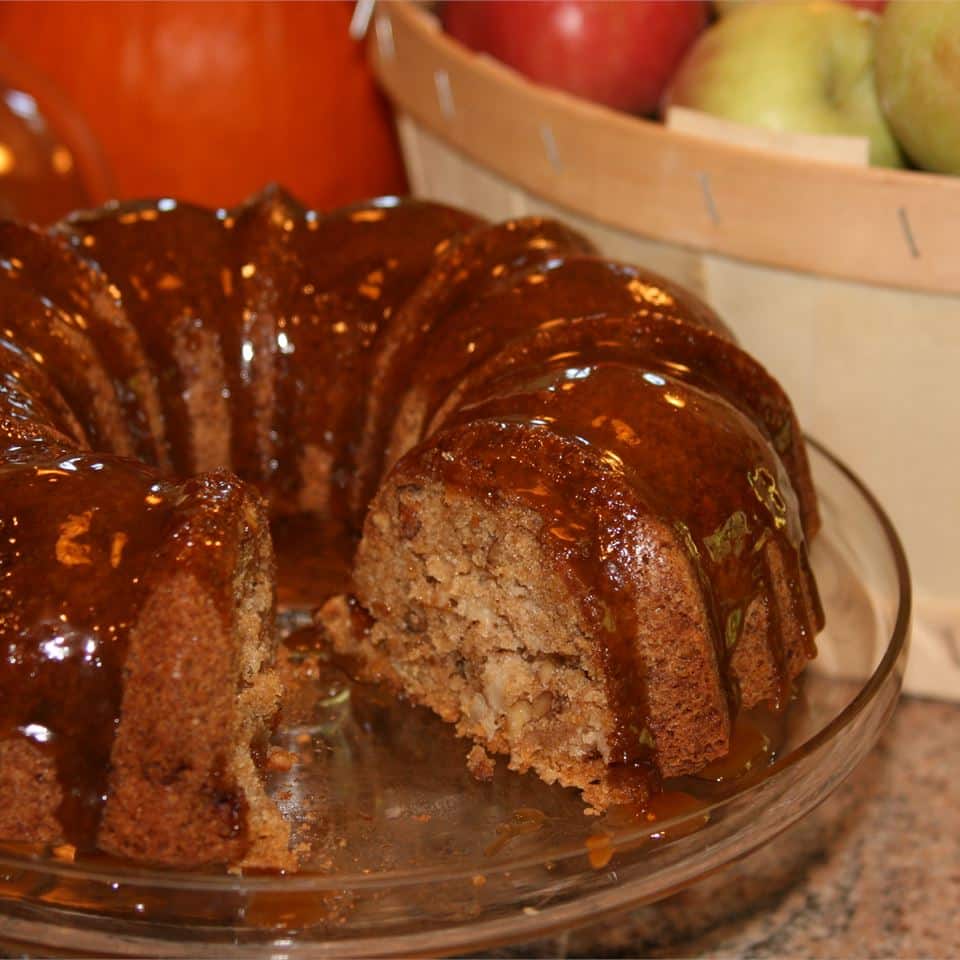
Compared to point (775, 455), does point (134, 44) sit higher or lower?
higher

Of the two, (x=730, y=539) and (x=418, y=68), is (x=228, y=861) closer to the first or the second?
(x=730, y=539)

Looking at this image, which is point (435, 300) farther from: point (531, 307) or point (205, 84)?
point (205, 84)

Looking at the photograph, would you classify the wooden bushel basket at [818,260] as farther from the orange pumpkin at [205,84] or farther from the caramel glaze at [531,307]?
the orange pumpkin at [205,84]

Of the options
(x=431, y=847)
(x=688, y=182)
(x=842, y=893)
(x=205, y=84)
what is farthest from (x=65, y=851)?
(x=205, y=84)

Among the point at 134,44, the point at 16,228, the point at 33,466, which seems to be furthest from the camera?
the point at 134,44

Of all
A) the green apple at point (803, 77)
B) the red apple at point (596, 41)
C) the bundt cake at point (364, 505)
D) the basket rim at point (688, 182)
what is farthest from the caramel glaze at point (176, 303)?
the green apple at point (803, 77)

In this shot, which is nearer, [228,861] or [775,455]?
[228,861]

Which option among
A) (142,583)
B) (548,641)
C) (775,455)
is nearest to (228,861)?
(142,583)
